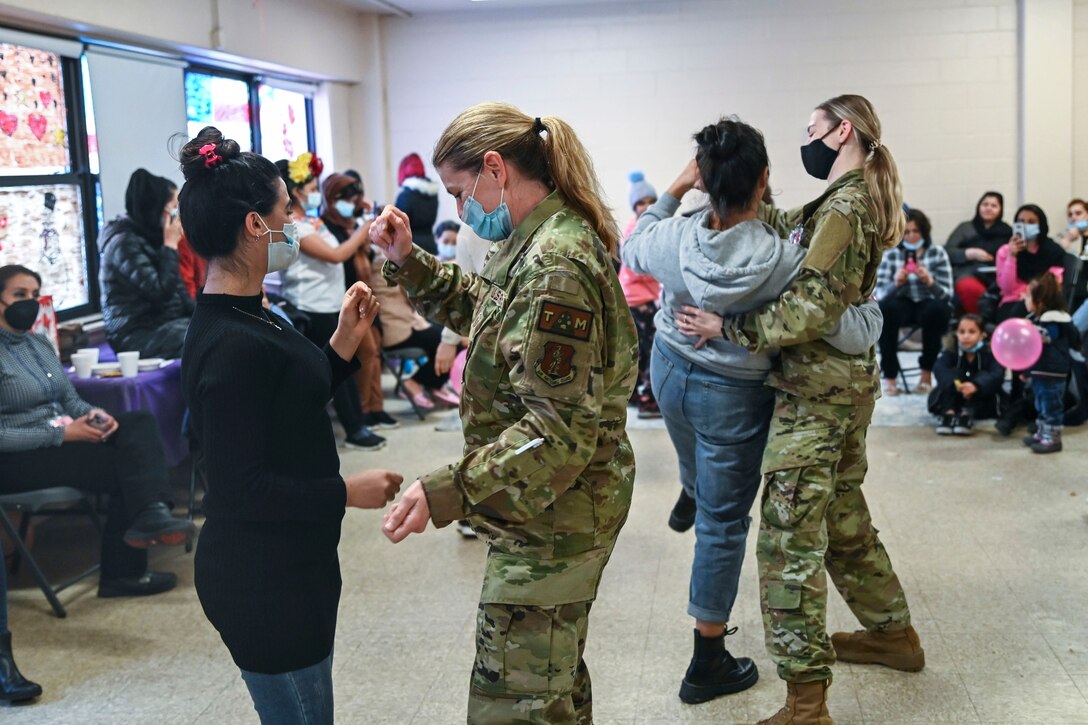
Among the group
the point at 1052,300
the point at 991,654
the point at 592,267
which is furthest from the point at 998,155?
the point at 592,267

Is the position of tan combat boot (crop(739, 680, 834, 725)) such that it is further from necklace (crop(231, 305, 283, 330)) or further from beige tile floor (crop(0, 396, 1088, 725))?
necklace (crop(231, 305, 283, 330))

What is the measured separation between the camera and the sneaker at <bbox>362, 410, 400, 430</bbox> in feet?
21.0

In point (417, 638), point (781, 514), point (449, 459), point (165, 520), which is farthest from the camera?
point (449, 459)

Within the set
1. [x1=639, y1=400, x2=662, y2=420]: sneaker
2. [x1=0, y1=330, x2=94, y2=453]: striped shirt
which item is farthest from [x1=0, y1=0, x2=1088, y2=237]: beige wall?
[x1=0, y1=330, x2=94, y2=453]: striped shirt

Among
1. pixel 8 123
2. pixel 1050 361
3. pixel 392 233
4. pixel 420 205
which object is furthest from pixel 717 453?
pixel 420 205

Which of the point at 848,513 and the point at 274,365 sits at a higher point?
the point at 274,365

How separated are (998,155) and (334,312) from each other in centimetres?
556

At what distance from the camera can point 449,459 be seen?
5.62m

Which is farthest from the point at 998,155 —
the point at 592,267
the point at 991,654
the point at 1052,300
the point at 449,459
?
the point at 592,267

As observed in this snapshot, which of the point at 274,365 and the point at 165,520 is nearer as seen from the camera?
the point at 274,365

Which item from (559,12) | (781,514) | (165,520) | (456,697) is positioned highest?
(559,12)

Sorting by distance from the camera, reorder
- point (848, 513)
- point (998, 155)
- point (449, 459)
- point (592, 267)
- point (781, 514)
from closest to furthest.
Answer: point (592, 267), point (781, 514), point (848, 513), point (449, 459), point (998, 155)

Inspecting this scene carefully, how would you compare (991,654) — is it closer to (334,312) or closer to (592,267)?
(592,267)

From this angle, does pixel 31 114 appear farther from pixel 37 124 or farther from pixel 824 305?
pixel 824 305
